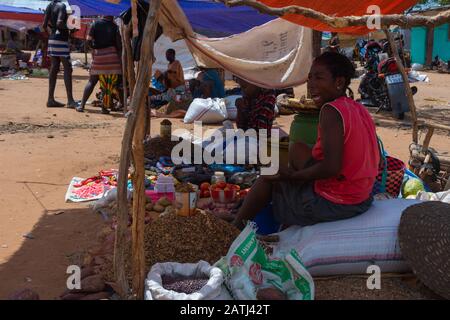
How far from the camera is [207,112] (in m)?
8.32

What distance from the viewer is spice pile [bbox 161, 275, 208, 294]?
2.47 meters

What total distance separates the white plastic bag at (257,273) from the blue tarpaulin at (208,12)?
3.97m

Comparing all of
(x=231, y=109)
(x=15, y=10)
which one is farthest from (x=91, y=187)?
(x=15, y=10)

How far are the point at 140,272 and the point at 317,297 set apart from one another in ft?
3.02

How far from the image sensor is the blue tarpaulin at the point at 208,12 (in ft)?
19.9

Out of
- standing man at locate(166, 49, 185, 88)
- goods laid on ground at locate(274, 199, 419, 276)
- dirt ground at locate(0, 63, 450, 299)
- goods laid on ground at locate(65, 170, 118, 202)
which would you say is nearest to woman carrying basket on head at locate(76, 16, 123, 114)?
dirt ground at locate(0, 63, 450, 299)

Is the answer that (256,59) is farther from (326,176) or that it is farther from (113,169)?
(326,176)

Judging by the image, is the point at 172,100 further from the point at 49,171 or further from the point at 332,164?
the point at 332,164

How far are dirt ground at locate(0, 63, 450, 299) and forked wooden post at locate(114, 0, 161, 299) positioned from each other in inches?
22.5

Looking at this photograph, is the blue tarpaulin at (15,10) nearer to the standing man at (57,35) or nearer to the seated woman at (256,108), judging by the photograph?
the standing man at (57,35)

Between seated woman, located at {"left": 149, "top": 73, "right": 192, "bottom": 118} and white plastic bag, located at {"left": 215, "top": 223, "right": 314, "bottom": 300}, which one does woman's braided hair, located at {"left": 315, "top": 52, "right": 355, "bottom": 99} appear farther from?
seated woman, located at {"left": 149, "top": 73, "right": 192, "bottom": 118}

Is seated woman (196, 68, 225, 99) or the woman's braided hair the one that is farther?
seated woman (196, 68, 225, 99)

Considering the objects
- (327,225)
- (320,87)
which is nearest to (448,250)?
(327,225)

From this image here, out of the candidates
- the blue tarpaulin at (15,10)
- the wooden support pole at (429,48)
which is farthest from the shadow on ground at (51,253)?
the wooden support pole at (429,48)
